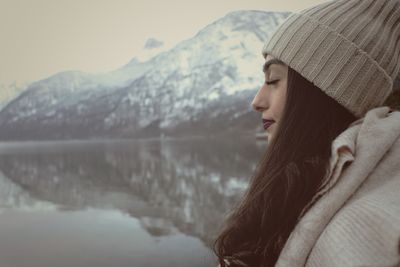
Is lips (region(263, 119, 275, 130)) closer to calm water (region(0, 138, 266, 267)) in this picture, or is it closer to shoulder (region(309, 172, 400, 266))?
shoulder (region(309, 172, 400, 266))

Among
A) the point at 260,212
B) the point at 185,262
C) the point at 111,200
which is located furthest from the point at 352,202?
the point at 111,200

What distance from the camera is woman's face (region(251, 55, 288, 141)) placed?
117 centimetres

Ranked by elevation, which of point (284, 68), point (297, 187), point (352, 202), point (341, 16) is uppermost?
point (341, 16)

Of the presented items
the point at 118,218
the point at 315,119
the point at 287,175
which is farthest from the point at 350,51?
the point at 118,218

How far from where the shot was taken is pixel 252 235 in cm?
116

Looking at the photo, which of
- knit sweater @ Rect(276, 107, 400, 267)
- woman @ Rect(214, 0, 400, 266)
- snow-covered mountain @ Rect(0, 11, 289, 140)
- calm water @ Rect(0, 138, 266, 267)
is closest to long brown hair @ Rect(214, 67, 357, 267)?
woman @ Rect(214, 0, 400, 266)

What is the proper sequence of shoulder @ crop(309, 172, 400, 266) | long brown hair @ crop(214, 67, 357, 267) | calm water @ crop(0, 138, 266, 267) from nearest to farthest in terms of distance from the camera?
shoulder @ crop(309, 172, 400, 266)
long brown hair @ crop(214, 67, 357, 267)
calm water @ crop(0, 138, 266, 267)

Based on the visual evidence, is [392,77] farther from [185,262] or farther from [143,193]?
[143,193]

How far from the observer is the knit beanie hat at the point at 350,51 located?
113 cm

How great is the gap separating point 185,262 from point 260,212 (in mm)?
6845

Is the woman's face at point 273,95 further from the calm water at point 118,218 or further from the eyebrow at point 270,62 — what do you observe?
the calm water at point 118,218

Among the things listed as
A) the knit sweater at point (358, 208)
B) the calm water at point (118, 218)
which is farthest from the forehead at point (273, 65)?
the calm water at point (118, 218)

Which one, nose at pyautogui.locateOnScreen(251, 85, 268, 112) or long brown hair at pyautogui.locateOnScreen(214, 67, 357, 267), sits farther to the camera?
nose at pyautogui.locateOnScreen(251, 85, 268, 112)

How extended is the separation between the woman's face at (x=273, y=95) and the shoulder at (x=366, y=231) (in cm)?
40
